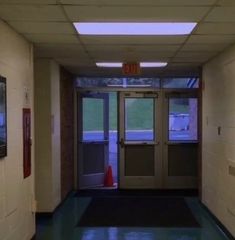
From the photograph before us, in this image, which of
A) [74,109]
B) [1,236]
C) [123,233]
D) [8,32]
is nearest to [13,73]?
[8,32]

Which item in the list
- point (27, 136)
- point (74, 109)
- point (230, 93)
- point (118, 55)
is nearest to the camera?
point (27, 136)

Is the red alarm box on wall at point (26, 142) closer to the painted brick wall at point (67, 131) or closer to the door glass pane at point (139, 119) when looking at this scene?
the painted brick wall at point (67, 131)

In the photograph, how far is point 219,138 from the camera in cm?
547

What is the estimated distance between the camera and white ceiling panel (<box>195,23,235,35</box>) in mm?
3812

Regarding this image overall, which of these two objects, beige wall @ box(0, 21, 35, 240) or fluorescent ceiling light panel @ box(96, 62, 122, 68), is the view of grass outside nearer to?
fluorescent ceiling light panel @ box(96, 62, 122, 68)

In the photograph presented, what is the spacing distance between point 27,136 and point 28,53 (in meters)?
0.97

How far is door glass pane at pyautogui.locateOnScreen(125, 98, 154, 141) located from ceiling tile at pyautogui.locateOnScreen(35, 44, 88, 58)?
2.77 metres

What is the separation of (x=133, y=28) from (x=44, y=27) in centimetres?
88

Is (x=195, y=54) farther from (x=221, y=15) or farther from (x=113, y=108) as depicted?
(x=113, y=108)

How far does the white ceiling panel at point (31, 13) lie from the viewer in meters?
3.23

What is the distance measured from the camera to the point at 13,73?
4.05 metres

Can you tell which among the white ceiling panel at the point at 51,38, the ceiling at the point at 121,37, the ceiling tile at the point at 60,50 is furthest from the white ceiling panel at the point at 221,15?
the ceiling tile at the point at 60,50

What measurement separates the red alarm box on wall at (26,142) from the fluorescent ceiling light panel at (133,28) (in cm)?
116

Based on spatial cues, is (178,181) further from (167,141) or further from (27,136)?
(27,136)
